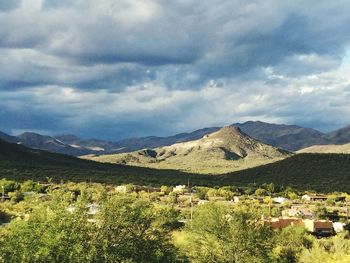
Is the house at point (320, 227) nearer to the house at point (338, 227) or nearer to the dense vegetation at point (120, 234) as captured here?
the house at point (338, 227)

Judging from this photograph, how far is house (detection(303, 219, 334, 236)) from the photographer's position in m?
81.6

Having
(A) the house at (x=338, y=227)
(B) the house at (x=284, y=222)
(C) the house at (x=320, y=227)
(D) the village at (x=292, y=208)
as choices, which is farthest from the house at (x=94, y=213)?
(A) the house at (x=338, y=227)

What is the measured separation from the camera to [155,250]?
40.2 meters

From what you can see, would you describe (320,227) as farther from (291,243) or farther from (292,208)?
(292,208)

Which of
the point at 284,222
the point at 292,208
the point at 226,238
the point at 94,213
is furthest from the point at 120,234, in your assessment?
the point at 292,208

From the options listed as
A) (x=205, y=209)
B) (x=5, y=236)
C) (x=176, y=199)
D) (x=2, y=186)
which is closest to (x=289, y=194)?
(x=176, y=199)

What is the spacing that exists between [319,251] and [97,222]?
111 feet

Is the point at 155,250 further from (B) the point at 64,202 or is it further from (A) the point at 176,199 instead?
(A) the point at 176,199

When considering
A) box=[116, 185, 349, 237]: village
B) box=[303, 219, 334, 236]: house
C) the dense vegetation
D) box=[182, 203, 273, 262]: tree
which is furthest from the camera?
box=[116, 185, 349, 237]: village

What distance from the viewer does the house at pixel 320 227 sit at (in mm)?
81625

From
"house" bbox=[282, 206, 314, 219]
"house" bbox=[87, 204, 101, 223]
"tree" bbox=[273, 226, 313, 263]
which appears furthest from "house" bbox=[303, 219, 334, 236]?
"house" bbox=[87, 204, 101, 223]

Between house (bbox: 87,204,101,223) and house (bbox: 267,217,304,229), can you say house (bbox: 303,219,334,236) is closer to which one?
house (bbox: 267,217,304,229)

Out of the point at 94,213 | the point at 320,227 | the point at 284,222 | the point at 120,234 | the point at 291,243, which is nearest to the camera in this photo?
the point at 120,234

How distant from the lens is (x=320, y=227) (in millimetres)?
83125
